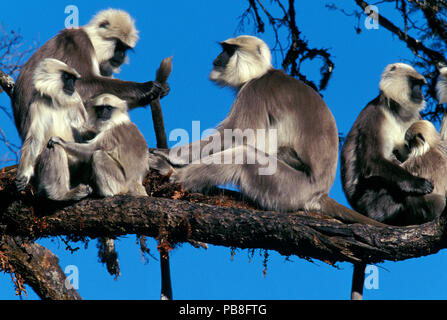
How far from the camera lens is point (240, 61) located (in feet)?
21.9

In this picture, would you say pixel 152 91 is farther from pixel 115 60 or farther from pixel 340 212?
pixel 340 212

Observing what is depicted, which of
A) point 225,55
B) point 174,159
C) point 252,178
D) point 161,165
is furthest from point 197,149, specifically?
point 225,55

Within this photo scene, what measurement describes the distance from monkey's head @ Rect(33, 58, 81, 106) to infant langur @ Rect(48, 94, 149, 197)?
0.77 feet

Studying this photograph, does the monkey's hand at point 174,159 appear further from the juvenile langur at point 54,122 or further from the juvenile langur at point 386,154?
the juvenile langur at point 386,154

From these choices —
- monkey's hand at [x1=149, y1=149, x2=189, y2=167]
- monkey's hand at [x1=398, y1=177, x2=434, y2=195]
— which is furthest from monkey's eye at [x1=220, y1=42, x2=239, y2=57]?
monkey's hand at [x1=398, y1=177, x2=434, y2=195]

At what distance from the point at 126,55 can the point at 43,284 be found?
315 centimetres

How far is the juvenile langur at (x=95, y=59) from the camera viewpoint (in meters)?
6.57

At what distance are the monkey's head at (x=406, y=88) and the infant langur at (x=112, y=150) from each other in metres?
2.70

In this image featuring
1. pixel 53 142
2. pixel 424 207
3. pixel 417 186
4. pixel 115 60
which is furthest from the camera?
pixel 115 60

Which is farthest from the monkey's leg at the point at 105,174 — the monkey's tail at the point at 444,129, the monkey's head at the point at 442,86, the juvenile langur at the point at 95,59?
the monkey's head at the point at 442,86

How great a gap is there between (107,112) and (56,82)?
538 mm

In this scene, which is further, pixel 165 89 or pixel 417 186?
pixel 165 89

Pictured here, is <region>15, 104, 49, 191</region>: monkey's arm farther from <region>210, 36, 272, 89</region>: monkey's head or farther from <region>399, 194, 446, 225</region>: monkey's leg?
<region>399, 194, 446, 225</region>: monkey's leg
